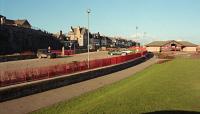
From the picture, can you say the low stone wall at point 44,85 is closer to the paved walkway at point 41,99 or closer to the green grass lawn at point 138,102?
the paved walkway at point 41,99

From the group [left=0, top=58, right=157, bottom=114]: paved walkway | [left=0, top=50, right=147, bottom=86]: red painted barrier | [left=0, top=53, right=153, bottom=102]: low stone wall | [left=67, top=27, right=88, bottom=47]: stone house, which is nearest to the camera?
[left=0, top=58, right=157, bottom=114]: paved walkway

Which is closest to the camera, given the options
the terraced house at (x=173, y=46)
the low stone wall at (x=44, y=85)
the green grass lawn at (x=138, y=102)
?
the green grass lawn at (x=138, y=102)

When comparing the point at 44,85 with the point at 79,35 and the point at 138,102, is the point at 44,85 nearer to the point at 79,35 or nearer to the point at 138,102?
the point at 138,102

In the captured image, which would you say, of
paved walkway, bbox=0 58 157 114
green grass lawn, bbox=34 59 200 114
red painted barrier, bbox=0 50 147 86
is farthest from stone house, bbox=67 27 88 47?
green grass lawn, bbox=34 59 200 114

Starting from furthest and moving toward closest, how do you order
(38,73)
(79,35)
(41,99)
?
(79,35) < (38,73) < (41,99)

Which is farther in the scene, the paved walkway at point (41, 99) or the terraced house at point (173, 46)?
the terraced house at point (173, 46)

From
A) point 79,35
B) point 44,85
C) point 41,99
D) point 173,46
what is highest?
point 79,35

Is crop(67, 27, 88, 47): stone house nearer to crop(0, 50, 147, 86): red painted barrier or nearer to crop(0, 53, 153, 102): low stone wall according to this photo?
crop(0, 50, 147, 86): red painted barrier

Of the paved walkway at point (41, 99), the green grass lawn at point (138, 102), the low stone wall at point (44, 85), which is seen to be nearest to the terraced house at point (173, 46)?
the low stone wall at point (44, 85)

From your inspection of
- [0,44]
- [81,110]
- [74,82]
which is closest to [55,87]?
[74,82]

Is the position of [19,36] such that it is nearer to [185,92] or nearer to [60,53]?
[60,53]

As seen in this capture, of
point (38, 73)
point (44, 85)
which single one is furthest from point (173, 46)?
point (44, 85)

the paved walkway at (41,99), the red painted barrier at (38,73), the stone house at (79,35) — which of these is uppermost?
the stone house at (79,35)

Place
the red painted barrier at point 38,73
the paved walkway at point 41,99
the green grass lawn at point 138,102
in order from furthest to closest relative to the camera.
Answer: the red painted barrier at point 38,73, the paved walkway at point 41,99, the green grass lawn at point 138,102
